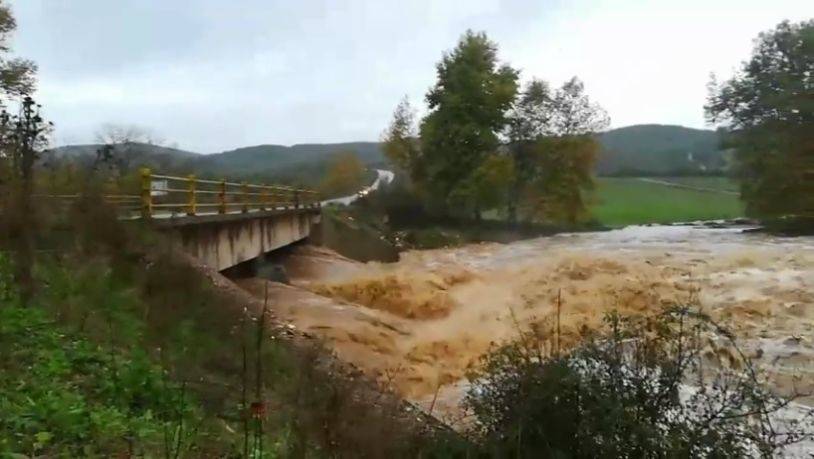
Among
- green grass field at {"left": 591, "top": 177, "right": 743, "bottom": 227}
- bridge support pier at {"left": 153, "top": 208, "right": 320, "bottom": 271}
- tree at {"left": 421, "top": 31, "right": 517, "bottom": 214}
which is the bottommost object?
green grass field at {"left": 591, "top": 177, "right": 743, "bottom": 227}

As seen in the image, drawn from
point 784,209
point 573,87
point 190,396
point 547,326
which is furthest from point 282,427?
point 573,87

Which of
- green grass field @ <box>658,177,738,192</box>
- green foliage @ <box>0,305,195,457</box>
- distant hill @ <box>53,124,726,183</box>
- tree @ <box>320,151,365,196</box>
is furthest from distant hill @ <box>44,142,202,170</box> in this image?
green grass field @ <box>658,177,738,192</box>

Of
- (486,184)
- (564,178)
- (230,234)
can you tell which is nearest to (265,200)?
(230,234)

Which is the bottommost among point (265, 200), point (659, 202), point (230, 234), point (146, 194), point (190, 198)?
point (659, 202)

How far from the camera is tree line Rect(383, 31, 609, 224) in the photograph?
172ft

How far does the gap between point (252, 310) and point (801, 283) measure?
13907mm

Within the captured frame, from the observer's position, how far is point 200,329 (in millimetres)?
9898

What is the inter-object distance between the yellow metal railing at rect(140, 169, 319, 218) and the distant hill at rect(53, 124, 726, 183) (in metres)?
11.9

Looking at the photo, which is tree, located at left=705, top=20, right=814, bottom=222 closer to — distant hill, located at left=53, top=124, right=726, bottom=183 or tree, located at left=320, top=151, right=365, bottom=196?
distant hill, located at left=53, top=124, right=726, bottom=183

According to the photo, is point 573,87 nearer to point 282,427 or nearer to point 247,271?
point 247,271

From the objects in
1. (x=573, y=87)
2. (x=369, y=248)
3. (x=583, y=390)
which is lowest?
(x=369, y=248)

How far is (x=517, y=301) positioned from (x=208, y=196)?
1197 centimetres

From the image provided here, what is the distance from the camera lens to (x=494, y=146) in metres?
53.4

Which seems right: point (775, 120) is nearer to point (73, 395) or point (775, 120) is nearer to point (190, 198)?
point (190, 198)
